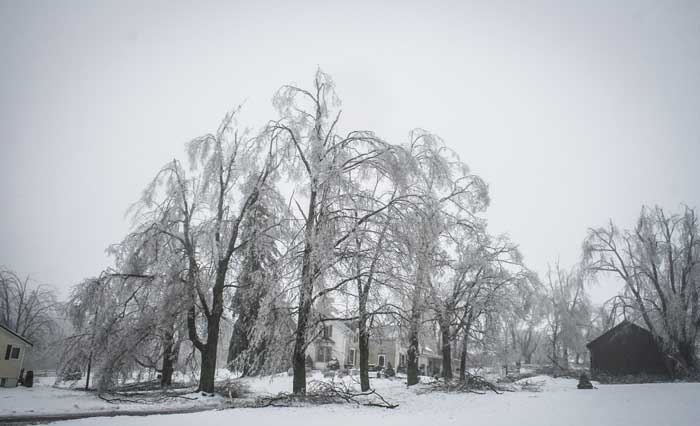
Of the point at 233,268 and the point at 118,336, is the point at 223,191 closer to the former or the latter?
the point at 233,268

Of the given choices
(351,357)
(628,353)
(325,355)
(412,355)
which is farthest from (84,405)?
(351,357)

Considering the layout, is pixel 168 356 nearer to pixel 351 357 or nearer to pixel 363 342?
pixel 363 342

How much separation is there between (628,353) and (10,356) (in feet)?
136

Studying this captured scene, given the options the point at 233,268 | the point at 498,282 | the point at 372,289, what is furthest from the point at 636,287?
the point at 233,268

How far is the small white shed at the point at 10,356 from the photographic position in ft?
73.3

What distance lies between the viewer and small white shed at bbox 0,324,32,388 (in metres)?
22.3

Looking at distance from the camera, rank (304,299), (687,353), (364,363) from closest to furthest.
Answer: (304,299) → (364,363) → (687,353)

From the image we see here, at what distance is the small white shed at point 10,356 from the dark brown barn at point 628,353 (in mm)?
39098

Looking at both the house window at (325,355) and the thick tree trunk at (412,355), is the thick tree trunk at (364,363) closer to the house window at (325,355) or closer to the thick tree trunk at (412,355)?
the thick tree trunk at (412,355)

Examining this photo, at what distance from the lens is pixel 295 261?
12.4m

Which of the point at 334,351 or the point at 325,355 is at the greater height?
the point at 334,351

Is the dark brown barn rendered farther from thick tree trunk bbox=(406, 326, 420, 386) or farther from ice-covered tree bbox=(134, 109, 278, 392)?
Answer: ice-covered tree bbox=(134, 109, 278, 392)

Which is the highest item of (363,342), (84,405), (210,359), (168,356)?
(363,342)

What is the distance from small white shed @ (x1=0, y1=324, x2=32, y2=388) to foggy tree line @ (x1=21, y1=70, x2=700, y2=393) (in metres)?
11.7
